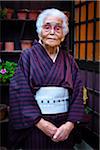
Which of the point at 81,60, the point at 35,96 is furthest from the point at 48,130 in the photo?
the point at 81,60

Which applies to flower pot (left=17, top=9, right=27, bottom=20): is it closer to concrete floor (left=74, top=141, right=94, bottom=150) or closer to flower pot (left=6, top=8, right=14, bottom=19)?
flower pot (left=6, top=8, right=14, bottom=19)

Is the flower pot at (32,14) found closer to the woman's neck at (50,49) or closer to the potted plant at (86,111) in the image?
the potted plant at (86,111)

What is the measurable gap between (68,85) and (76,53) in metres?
2.51

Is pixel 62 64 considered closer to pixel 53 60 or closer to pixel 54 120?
pixel 53 60

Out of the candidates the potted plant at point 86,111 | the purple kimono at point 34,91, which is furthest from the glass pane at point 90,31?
the purple kimono at point 34,91

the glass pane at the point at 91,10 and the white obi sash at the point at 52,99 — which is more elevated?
the glass pane at the point at 91,10

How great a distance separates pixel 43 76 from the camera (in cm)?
183

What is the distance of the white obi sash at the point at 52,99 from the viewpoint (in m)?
1.85

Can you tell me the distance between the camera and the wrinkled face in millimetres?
1862

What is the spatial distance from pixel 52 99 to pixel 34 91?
13cm

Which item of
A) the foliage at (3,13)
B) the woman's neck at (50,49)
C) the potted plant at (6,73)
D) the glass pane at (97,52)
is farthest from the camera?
the foliage at (3,13)

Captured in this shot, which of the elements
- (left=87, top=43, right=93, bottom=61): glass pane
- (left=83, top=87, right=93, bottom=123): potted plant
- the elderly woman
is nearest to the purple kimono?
the elderly woman

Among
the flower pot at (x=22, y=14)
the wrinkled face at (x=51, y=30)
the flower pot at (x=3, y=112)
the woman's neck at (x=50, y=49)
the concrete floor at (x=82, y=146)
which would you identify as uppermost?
the flower pot at (x=22, y=14)

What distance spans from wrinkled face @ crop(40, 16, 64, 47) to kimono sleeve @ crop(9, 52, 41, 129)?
16cm
